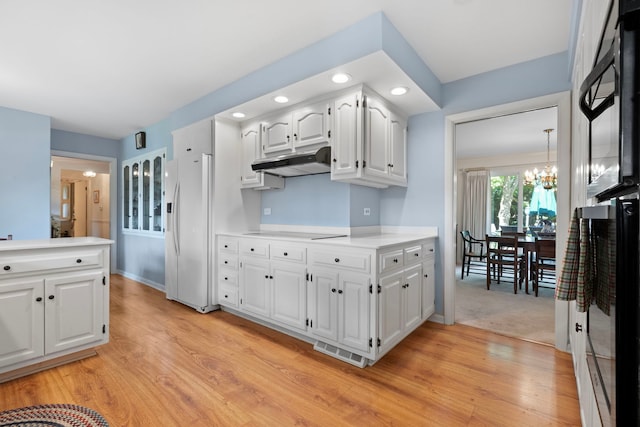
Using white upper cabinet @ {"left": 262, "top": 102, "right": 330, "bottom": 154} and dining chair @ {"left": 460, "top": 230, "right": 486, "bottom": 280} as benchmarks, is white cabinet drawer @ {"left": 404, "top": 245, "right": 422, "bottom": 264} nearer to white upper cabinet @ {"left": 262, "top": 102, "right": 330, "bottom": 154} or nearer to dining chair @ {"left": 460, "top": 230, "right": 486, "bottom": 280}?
white upper cabinet @ {"left": 262, "top": 102, "right": 330, "bottom": 154}

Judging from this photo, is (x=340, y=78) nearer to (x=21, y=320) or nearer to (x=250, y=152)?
(x=250, y=152)

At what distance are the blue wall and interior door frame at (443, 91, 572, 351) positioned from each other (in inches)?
218

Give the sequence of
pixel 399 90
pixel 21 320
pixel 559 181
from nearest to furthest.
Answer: pixel 21 320, pixel 559 181, pixel 399 90

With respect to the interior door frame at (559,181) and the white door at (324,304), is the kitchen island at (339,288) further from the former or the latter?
the interior door frame at (559,181)

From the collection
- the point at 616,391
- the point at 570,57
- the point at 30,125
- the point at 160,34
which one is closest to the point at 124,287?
the point at 30,125

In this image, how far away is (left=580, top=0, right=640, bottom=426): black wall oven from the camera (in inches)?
23.8

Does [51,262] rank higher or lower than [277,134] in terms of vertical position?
lower

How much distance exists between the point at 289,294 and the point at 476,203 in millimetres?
6405

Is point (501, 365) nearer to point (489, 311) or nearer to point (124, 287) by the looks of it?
point (489, 311)

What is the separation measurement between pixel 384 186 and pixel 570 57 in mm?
1865

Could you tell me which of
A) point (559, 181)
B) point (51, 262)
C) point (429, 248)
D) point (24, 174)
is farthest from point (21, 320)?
point (559, 181)

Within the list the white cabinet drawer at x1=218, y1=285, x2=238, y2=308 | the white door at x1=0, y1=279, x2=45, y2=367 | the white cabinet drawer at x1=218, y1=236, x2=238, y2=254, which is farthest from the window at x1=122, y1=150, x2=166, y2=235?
the white door at x1=0, y1=279, x2=45, y2=367

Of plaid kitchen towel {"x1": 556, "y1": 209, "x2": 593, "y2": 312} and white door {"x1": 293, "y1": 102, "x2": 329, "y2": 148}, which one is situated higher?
white door {"x1": 293, "y1": 102, "x2": 329, "y2": 148}

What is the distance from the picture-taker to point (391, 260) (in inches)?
92.4
